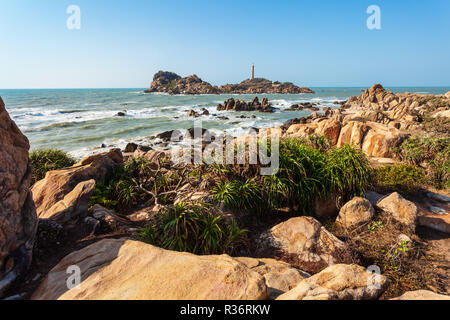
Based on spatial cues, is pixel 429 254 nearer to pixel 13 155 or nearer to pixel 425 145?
pixel 425 145

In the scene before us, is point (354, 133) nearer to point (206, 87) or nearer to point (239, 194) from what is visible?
point (239, 194)

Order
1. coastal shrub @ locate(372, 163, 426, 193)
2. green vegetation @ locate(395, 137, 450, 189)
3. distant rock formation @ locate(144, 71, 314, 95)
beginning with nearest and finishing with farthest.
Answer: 1. coastal shrub @ locate(372, 163, 426, 193)
2. green vegetation @ locate(395, 137, 450, 189)
3. distant rock formation @ locate(144, 71, 314, 95)

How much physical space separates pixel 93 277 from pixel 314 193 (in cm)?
453

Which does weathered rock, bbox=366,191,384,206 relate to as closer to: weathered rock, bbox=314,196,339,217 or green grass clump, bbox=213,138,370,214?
green grass clump, bbox=213,138,370,214

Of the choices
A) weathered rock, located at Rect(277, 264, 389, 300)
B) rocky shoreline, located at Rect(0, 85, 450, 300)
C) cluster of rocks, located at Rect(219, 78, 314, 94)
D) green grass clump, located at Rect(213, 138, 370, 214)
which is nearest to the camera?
weathered rock, located at Rect(277, 264, 389, 300)

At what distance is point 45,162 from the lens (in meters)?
8.33

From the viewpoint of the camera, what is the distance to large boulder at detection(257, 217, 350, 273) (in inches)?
154

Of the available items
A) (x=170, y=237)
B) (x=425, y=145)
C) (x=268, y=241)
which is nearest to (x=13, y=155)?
(x=170, y=237)

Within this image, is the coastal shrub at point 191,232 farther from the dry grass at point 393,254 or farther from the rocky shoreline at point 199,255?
the dry grass at point 393,254

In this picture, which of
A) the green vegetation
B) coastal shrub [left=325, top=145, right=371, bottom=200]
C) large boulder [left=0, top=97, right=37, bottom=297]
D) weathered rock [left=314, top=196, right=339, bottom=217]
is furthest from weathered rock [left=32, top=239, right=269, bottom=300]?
the green vegetation

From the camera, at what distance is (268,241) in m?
4.34

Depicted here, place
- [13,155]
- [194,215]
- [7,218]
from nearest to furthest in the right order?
[7,218]
[13,155]
[194,215]

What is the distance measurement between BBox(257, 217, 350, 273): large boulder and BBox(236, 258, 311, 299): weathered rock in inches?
20.3

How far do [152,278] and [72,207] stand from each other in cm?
291
